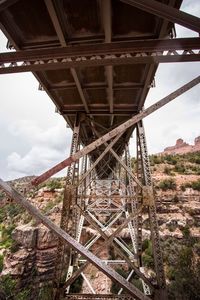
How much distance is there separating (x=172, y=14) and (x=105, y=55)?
0.91 m

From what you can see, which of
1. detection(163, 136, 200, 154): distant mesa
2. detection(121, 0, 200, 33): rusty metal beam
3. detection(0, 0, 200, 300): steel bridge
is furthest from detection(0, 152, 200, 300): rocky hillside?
detection(163, 136, 200, 154): distant mesa

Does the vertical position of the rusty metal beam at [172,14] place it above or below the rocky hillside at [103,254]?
above

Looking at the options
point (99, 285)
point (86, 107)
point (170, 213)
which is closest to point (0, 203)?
point (86, 107)

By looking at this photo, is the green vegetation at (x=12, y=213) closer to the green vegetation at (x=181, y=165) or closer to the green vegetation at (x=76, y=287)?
the green vegetation at (x=76, y=287)

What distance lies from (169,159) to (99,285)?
29.3 m

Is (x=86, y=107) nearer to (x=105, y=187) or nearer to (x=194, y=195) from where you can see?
(x=105, y=187)

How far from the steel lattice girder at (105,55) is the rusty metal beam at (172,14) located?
1.17 feet

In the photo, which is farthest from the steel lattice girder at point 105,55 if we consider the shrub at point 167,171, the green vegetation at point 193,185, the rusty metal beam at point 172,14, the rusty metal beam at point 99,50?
the shrub at point 167,171

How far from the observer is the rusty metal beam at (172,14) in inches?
82.8

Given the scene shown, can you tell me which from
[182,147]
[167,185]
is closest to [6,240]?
[167,185]

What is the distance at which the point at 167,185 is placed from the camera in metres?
26.3

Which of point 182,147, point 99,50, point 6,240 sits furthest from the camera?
A: point 182,147

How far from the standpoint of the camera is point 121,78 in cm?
500

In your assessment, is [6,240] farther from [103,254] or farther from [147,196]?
[147,196]
